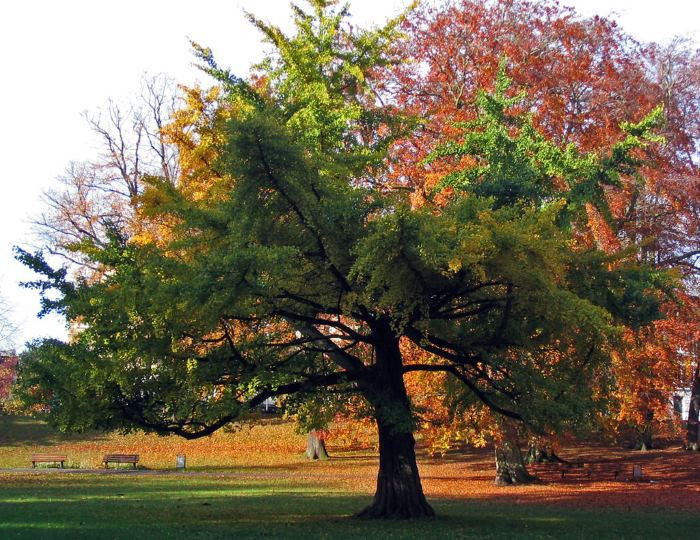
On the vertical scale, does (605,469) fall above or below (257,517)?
below

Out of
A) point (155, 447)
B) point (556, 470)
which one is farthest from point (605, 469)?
point (155, 447)

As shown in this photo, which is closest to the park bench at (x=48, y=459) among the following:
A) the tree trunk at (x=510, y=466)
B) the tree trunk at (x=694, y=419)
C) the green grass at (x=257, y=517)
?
the green grass at (x=257, y=517)

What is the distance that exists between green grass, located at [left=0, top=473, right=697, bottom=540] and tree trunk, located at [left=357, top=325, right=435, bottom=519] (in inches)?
26.2

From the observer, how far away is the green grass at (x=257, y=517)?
14156mm

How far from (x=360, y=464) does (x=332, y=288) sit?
2415cm

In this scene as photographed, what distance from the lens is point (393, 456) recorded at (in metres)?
16.7

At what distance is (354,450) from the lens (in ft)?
143

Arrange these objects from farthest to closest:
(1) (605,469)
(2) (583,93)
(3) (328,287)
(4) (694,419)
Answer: (4) (694,419)
(1) (605,469)
(2) (583,93)
(3) (328,287)

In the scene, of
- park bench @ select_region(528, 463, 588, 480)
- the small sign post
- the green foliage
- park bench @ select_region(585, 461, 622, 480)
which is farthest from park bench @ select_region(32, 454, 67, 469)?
the small sign post

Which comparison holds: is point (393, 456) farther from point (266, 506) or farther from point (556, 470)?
point (556, 470)

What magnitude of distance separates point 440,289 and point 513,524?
5151 mm

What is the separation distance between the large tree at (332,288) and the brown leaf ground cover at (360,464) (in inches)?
307

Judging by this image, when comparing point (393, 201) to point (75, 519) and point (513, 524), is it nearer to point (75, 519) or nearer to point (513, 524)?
point (513, 524)

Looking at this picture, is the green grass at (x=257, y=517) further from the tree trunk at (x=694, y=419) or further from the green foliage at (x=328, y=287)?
the tree trunk at (x=694, y=419)
